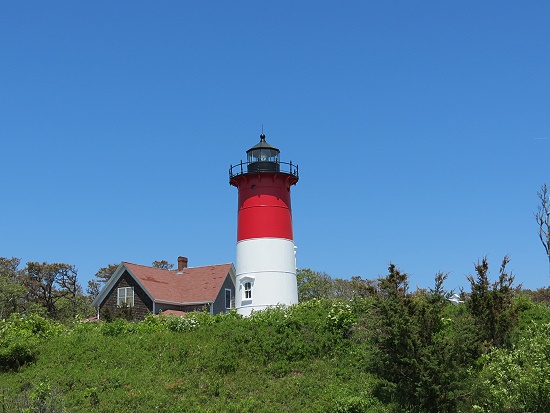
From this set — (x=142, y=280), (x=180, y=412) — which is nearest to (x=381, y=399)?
(x=180, y=412)

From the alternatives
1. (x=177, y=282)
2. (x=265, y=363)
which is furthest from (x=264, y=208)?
(x=265, y=363)

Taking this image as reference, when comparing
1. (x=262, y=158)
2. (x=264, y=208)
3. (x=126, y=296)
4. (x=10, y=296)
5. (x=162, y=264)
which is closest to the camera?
(x=264, y=208)

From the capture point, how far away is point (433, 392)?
1436cm

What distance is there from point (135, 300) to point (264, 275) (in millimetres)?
9748

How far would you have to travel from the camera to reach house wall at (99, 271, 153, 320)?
34.2m

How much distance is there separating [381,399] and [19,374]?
11940 mm

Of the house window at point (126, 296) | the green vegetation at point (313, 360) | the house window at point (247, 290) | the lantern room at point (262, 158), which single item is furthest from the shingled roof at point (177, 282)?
the green vegetation at point (313, 360)

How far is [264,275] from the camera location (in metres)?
28.8

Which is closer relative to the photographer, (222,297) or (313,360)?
(313,360)

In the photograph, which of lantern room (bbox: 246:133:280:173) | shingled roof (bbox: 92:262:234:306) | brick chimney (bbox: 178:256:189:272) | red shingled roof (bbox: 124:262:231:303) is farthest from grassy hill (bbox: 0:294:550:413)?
brick chimney (bbox: 178:256:189:272)

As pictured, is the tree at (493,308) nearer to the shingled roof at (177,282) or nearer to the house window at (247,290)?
the house window at (247,290)

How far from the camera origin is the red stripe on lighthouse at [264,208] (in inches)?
1160

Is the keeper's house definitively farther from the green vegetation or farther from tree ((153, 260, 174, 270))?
tree ((153, 260, 174, 270))

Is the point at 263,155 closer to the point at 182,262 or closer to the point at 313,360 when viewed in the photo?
the point at 182,262
